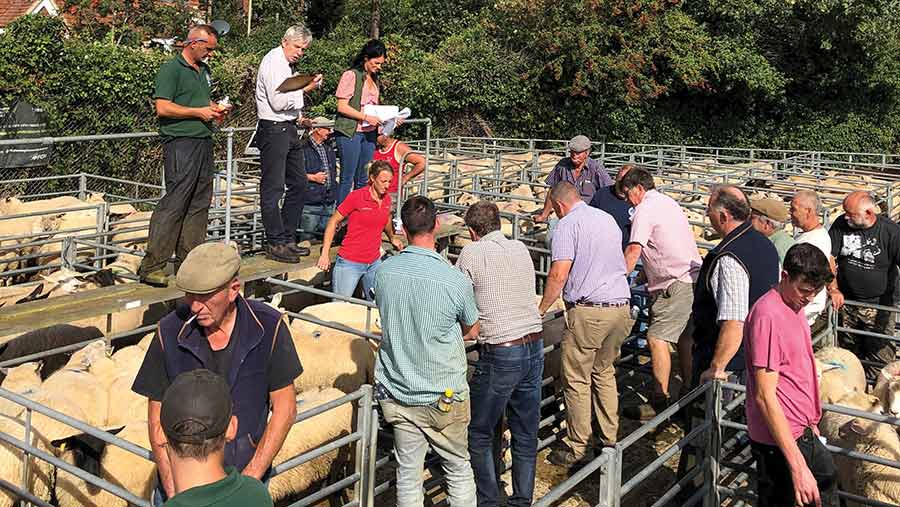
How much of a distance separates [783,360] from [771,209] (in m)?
3.15

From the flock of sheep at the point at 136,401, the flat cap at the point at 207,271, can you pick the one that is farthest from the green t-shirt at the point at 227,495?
the flock of sheep at the point at 136,401

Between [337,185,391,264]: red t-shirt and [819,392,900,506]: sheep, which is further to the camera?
[337,185,391,264]: red t-shirt

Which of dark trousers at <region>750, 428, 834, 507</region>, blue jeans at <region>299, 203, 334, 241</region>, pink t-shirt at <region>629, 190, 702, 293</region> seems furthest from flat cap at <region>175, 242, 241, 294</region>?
blue jeans at <region>299, 203, 334, 241</region>

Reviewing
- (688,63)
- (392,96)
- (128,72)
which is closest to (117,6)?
(128,72)

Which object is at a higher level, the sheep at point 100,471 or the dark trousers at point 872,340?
the dark trousers at point 872,340

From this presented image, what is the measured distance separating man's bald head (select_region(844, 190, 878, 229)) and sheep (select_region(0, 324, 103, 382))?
263 inches

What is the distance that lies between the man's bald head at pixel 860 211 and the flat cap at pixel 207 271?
6557 mm

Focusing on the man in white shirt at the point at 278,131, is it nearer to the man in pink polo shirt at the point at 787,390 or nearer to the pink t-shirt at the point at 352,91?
the pink t-shirt at the point at 352,91

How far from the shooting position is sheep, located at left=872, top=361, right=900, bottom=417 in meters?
6.33

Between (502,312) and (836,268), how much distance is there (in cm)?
434

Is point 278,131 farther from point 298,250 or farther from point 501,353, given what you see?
point 501,353

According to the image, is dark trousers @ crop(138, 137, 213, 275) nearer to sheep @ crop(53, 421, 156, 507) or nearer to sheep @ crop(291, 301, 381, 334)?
sheep @ crop(291, 301, 381, 334)

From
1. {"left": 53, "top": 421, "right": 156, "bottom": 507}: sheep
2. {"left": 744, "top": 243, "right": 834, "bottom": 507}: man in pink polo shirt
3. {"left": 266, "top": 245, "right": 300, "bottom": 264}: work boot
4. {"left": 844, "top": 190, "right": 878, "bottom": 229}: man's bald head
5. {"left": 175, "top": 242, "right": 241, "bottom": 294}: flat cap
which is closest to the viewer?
{"left": 175, "top": 242, "right": 241, "bottom": 294}: flat cap

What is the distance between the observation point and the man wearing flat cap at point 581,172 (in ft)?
32.5
